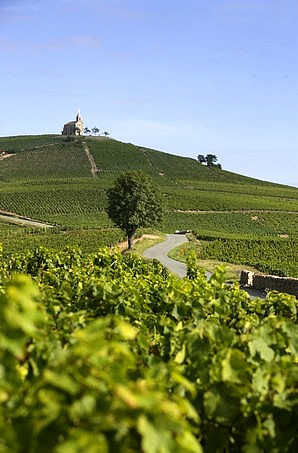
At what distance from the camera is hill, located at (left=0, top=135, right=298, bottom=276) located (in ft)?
230

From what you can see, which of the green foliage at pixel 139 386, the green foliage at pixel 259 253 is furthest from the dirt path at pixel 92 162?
the green foliage at pixel 139 386

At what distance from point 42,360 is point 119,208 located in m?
48.5

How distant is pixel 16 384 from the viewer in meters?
2.98

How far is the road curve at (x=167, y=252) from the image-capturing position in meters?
41.0

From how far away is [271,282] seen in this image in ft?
108

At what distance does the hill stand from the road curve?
13.4ft

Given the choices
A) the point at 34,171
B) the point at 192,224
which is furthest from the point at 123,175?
the point at 34,171

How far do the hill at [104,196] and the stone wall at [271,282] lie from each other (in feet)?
29.2

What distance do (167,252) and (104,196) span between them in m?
55.1

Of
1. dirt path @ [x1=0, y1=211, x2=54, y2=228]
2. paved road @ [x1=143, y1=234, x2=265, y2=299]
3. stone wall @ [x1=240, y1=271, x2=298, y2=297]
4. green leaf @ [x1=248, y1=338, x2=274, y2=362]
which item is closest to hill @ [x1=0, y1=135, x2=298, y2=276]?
dirt path @ [x1=0, y1=211, x2=54, y2=228]

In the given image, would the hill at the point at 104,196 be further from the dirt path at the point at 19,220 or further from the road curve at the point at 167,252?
the road curve at the point at 167,252

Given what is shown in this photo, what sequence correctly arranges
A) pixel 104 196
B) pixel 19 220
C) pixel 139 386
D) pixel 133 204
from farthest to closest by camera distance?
pixel 104 196 → pixel 19 220 → pixel 133 204 → pixel 139 386

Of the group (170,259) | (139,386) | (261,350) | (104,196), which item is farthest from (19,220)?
(139,386)

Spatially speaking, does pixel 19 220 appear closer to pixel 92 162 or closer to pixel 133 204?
pixel 133 204
